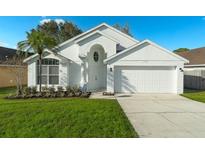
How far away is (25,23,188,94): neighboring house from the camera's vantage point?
14242 mm

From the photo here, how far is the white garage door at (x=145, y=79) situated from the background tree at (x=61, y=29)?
23.8m

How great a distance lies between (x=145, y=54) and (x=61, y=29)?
26184 mm

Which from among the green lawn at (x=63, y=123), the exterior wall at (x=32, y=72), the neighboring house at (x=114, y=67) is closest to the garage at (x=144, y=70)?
the neighboring house at (x=114, y=67)

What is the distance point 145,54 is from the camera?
14336 millimetres

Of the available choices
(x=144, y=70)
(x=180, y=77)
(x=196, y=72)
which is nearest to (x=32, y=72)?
(x=144, y=70)

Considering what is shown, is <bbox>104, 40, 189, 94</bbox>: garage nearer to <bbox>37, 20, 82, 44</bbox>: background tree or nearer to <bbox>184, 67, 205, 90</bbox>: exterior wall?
<bbox>184, 67, 205, 90</bbox>: exterior wall

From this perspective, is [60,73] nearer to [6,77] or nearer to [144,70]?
[144,70]

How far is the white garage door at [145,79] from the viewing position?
1442 cm

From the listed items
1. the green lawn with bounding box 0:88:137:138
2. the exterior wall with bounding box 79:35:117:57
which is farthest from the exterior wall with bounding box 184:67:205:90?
the green lawn with bounding box 0:88:137:138

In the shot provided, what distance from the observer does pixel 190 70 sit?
19.7 meters

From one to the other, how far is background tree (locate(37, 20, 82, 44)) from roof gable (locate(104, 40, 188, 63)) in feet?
76.6

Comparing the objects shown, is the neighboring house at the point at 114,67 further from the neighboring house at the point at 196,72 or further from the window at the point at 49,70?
the neighboring house at the point at 196,72
